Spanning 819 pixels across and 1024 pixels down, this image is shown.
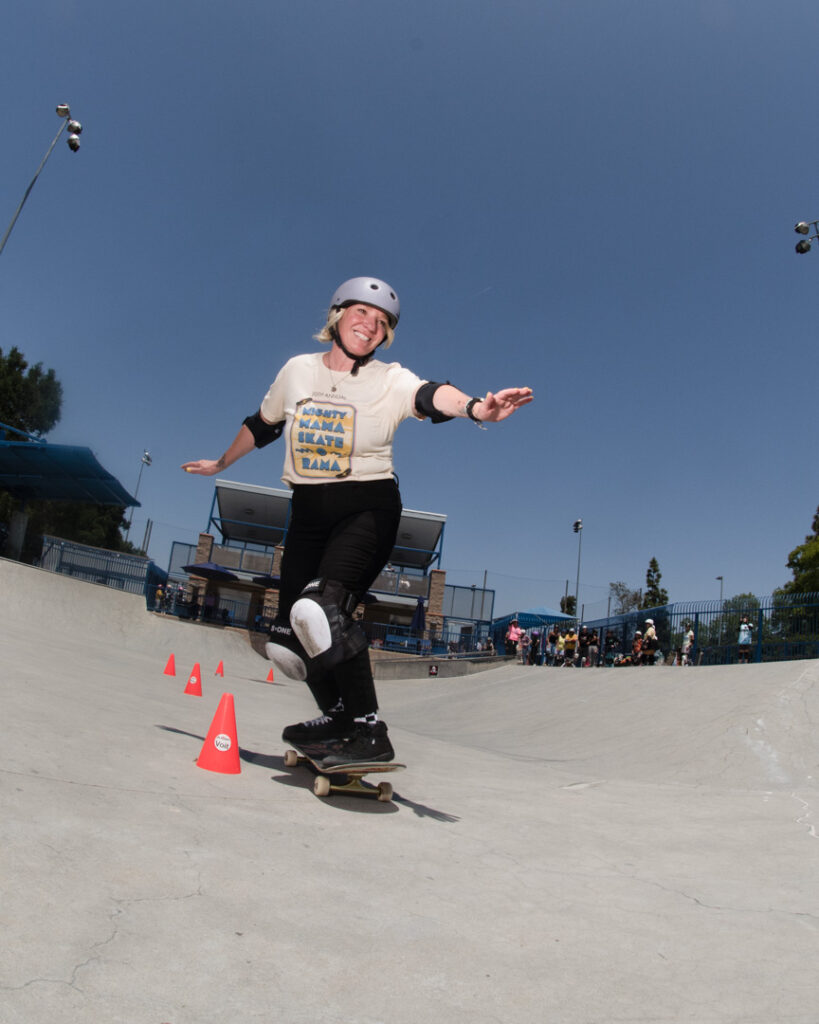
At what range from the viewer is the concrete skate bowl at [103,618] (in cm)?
1697

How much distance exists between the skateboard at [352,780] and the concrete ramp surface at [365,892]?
0.22 ft

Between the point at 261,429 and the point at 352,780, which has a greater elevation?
the point at 261,429

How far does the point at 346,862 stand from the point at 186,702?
174 inches

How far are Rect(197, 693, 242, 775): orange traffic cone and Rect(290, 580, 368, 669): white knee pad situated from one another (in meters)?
0.51

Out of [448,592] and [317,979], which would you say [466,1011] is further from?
[448,592]

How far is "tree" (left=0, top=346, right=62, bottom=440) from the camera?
128 feet

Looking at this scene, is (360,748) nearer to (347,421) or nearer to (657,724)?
(347,421)

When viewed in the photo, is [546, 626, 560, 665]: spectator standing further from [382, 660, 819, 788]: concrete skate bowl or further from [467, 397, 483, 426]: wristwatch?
[467, 397, 483, 426]: wristwatch

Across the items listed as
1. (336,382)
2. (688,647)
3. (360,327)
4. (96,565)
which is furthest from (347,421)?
(96,565)

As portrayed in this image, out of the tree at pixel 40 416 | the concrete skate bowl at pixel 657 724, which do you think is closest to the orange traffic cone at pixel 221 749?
the concrete skate bowl at pixel 657 724

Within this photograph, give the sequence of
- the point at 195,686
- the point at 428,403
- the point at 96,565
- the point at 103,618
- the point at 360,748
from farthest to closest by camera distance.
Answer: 1. the point at 96,565
2. the point at 103,618
3. the point at 195,686
4. the point at 428,403
5. the point at 360,748

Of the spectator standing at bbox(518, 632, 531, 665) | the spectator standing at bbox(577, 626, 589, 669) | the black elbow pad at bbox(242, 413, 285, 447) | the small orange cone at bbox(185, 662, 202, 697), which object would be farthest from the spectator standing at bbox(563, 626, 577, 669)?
the black elbow pad at bbox(242, 413, 285, 447)

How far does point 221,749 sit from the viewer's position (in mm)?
3232

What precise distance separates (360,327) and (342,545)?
120cm
